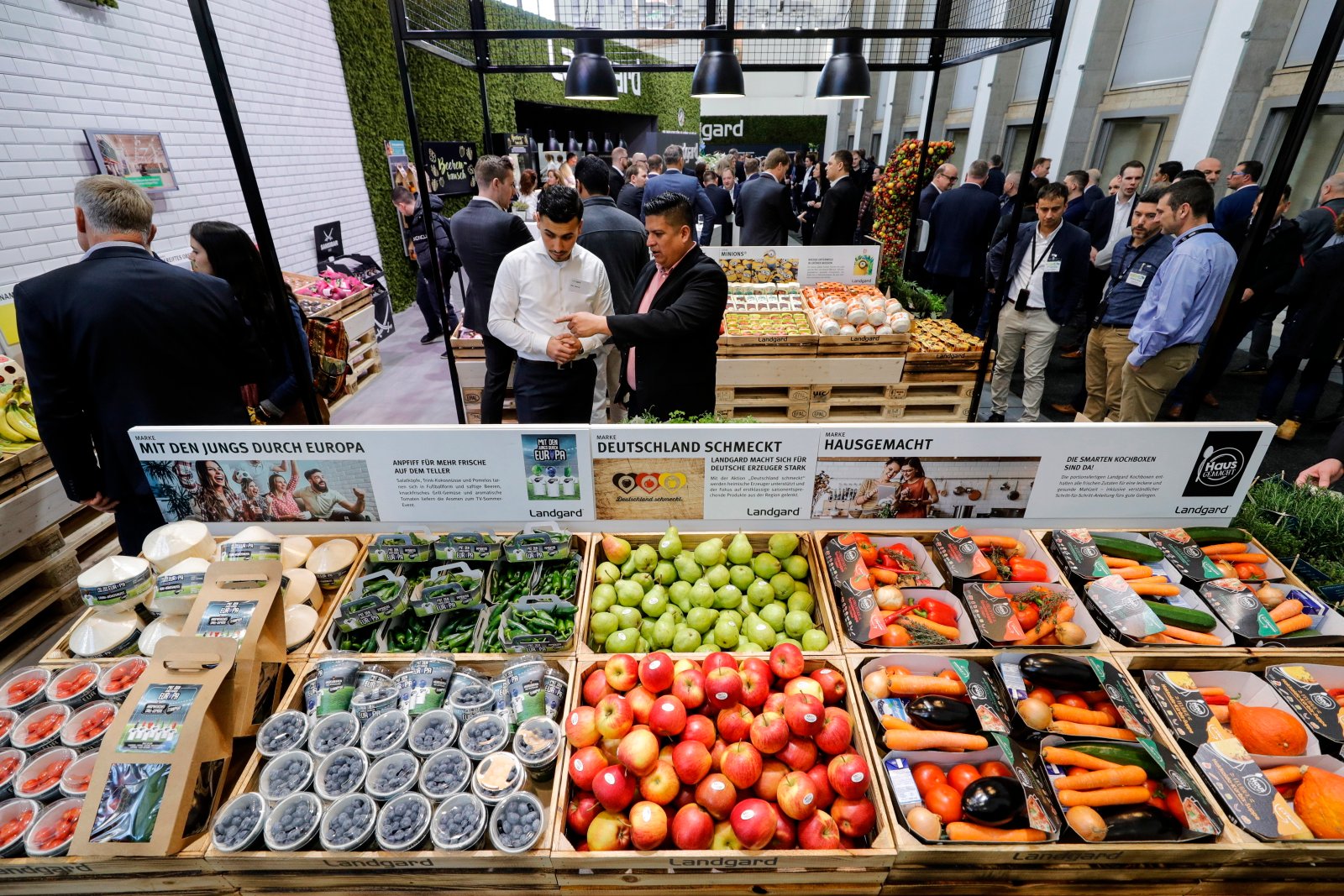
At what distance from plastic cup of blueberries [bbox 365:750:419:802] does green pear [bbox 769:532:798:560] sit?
1.26 m

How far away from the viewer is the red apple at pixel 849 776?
5.04ft

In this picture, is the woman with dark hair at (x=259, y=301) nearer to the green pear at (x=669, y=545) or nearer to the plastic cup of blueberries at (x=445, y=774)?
the green pear at (x=669, y=545)

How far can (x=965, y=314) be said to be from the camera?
7.11 m

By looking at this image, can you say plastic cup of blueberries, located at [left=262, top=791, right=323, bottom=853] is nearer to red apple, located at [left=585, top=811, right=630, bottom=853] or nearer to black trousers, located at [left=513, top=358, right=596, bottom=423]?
red apple, located at [left=585, top=811, right=630, bottom=853]

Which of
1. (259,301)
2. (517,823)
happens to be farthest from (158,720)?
(259,301)

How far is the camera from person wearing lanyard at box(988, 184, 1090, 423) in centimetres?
491

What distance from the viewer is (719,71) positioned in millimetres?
4316

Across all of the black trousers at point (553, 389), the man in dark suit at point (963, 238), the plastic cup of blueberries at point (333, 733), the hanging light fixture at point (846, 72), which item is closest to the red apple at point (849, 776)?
the plastic cup of blueberries at point (333, 733)

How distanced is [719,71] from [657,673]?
13.5 feet

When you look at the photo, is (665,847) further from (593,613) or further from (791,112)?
(791,112)

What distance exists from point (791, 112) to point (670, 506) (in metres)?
31.2

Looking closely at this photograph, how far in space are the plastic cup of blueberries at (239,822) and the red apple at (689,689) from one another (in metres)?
1.02

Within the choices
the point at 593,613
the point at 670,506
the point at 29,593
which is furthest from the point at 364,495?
the point at 29,593

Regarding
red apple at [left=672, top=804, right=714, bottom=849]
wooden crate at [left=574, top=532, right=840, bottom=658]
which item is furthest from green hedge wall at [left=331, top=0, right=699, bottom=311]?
red apple at [left=672, top=804, right=714, bottom=849]
